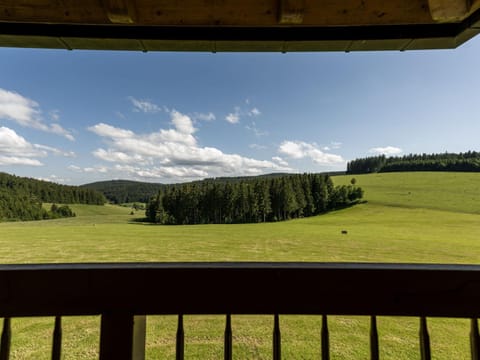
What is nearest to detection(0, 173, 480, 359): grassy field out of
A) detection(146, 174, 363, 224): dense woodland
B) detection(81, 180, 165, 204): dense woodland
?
detection(146, 174, 363, 224): dense woodland

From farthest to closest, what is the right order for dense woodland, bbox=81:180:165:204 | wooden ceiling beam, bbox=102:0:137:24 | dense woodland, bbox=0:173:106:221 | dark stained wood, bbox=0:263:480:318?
dense woodland, bbox=81:180:165:204, dense woodland, bbox=0:173:106:221, wooden ceiling beam, bbox=102:0:137:24, dark stained wood, bbox=0:263:480:318

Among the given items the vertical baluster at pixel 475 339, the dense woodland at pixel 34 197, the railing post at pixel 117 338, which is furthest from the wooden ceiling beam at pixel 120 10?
the dense woodland at pixel 34 197

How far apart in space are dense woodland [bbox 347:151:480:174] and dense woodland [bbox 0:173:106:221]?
6144 cm

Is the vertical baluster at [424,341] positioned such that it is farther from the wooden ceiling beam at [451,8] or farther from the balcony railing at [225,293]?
the wooden ceiling beam at [451,8]

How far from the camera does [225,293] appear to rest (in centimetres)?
74

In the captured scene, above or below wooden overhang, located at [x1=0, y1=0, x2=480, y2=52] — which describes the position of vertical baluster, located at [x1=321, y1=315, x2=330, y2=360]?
below

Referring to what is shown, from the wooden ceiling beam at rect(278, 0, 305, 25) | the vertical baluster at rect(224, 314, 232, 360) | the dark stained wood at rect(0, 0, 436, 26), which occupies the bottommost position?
the vertical baluster at rect(224, 314, 232, 360)

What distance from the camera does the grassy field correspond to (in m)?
3.07

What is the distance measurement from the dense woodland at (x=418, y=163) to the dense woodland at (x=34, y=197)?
61.4m

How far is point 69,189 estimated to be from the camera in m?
41.0

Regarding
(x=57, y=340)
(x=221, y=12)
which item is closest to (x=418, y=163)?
(x=221, y=12)

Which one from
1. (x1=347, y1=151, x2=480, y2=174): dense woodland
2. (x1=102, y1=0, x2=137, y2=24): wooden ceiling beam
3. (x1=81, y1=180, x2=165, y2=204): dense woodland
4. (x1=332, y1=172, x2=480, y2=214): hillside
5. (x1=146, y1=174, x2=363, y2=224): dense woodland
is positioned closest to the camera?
(x1=102, y1=0, x2=137, y2=24): wooden ceiling beam

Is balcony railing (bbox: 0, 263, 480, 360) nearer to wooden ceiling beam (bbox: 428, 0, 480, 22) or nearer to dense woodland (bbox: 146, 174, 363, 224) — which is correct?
wooden ceiling beam (bbox: 428, 0, 480, 22)

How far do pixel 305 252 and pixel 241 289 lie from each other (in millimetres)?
13112
